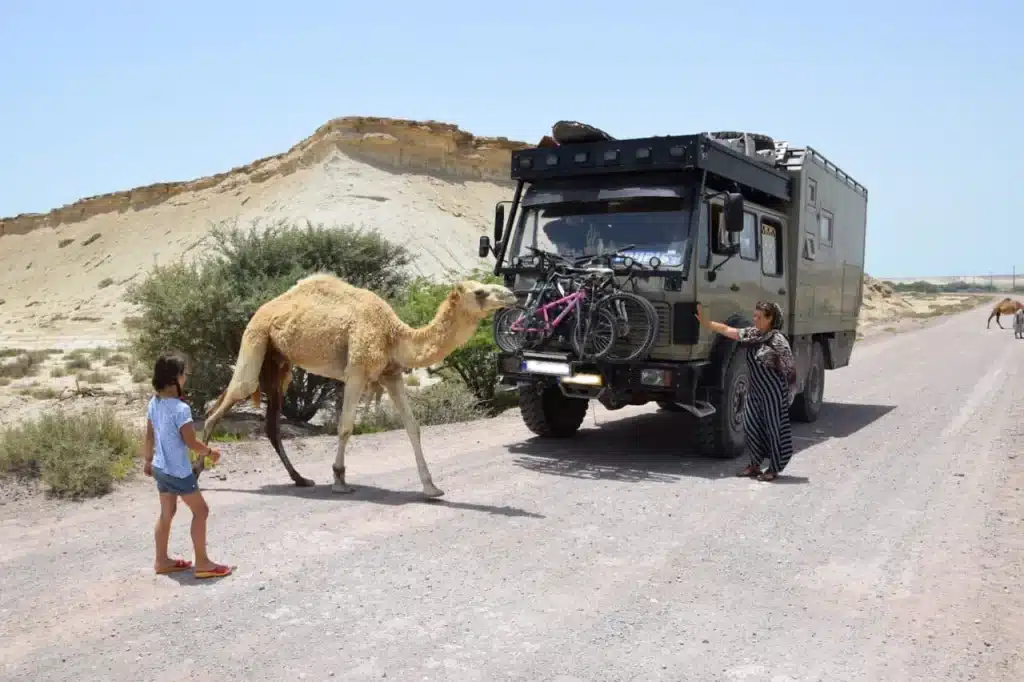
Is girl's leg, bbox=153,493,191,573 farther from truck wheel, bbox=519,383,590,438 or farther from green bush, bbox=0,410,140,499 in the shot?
truck wheel, bbox=519,383,590,438

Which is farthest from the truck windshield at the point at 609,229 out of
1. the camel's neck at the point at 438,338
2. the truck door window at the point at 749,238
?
the camel's neck at the point at 438,338

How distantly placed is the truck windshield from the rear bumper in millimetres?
1119

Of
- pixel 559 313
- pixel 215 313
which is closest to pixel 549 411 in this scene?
pixel 559 313

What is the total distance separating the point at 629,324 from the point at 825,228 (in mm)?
5589

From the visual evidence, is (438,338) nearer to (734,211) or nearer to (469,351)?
(734,211)

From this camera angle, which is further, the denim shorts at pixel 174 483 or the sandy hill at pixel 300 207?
the sandy hill at pixel 300 207

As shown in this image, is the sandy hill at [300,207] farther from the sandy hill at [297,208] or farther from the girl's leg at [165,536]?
the girl's leg at [165,536]

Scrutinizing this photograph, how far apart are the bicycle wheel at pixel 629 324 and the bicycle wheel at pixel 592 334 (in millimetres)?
86

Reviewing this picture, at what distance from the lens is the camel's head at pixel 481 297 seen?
8.30m

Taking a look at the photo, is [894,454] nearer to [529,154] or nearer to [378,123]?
[529,154]

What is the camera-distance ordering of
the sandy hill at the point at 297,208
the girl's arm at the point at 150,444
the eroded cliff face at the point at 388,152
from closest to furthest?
1. the girl's arm at the point at 150,444
2. the sandy hill at the point at 297,208
3. the eroded cliff face at the point at 388,152

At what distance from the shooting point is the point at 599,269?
374 inches

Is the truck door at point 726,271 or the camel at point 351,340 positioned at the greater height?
the truck door at point 726,271

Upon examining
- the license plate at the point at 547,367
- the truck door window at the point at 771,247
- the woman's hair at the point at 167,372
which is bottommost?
the license plate at the point at 547,367
